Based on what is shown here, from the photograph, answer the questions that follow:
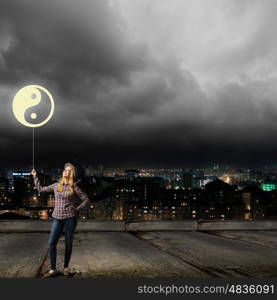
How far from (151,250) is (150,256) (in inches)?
31.9

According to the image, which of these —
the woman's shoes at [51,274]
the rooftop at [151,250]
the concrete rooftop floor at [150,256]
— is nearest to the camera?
the woman's shoes at [51,274]

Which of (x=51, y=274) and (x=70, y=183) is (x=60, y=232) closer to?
(x=51, y=274)

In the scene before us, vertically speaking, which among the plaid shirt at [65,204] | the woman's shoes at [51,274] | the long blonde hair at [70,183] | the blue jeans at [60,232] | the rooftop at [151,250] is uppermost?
the long blonde hair at [70,183]

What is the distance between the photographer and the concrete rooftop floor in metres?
5.93

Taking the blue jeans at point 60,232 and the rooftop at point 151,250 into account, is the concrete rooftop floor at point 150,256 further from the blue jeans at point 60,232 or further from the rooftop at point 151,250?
the blue jeans at point 60,232

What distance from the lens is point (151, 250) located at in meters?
8.20

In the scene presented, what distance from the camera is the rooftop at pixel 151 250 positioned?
6033 mm

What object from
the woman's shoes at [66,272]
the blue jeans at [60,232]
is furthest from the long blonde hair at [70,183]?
the woman's shoes at [66,272]

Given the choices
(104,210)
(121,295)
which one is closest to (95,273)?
(121,295)

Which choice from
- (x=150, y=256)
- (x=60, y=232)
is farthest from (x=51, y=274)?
(x=150, y=256)

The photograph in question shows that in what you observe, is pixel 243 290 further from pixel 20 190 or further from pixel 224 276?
pixel 20 190

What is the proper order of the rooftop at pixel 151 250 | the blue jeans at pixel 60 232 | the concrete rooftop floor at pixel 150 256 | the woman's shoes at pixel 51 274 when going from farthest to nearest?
1. the rooftop at pixel 151 250
2. the concrete rooftop floor at pixel 150 256
3. the blue jeans at pixel 60 232
4. the woman's shoes at pixel 51 274

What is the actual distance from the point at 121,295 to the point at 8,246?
4.93 meters

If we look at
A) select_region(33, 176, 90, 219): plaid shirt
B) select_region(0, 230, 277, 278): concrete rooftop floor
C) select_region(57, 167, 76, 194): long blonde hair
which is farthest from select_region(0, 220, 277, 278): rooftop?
select_region(57, 167, 76, 194): long blonde hair
